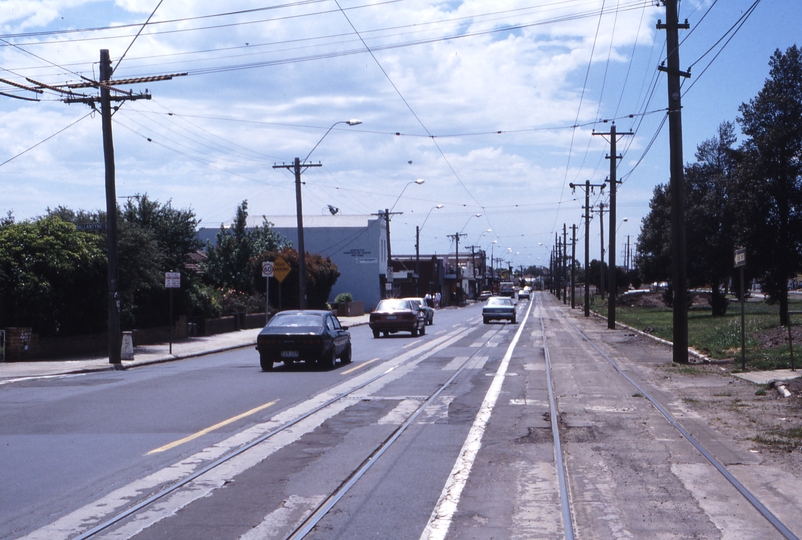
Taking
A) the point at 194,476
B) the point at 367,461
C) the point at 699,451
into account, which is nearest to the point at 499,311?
the point at 699,451

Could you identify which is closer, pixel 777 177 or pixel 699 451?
pixel 699 451

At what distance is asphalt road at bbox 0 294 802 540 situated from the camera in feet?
21.6

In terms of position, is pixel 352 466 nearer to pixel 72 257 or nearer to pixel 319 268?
pixel 72 257

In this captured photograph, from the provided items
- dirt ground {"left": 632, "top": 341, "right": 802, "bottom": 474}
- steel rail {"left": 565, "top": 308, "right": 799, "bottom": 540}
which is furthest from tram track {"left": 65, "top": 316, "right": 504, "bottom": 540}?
dirt ground {"left": 632, "top": 341, "right": 802, "bottom": 474}

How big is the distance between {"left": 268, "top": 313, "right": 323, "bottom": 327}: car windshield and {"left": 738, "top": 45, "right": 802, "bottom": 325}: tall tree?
2295 centimetres

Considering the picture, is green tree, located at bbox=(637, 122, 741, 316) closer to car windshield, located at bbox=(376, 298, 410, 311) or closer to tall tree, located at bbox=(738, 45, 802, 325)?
tall tree, located at bbox=(738, 45, 802, 325)

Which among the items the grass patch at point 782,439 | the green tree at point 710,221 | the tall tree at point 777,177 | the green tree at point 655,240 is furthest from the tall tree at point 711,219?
the grass patch at point 782,439

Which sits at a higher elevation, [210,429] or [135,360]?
[210,429]

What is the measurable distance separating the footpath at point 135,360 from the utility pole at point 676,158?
588 inches

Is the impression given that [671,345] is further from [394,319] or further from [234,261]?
[234,261]

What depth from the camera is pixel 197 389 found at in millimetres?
15898

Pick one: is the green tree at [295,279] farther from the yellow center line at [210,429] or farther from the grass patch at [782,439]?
the grass patch at [782,439]

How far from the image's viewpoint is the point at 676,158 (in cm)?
2080

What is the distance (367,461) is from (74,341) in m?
19.2
